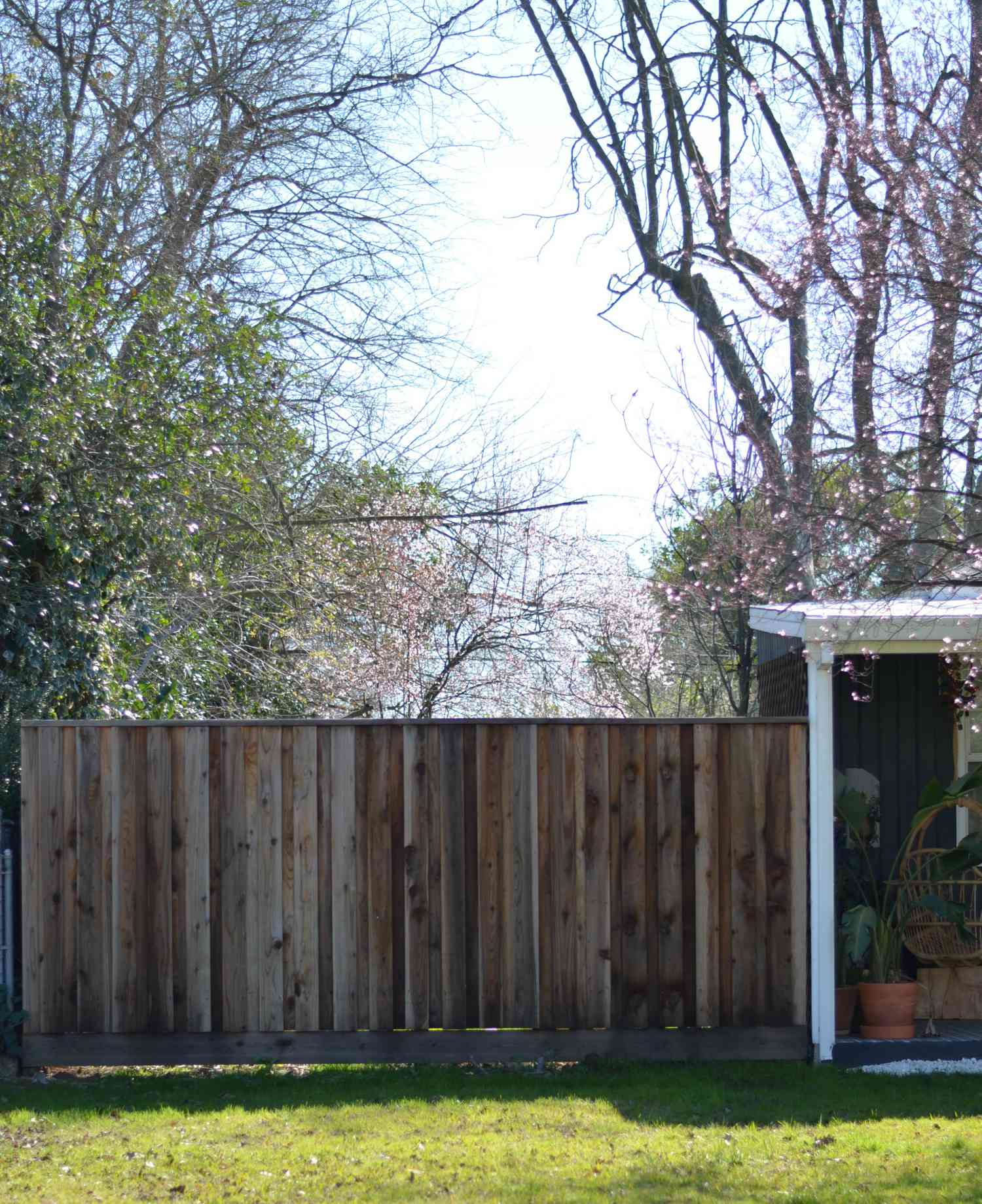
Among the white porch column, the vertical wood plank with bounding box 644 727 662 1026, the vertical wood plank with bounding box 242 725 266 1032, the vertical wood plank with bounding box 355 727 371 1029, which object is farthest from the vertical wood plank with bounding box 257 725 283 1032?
the white porch column

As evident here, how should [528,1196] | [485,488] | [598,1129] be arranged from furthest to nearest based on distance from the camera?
[485,488]
[598,1129]
[528,1196]

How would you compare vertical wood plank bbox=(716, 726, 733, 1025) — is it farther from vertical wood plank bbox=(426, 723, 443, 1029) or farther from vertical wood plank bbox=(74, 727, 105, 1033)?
vertical wood plank bbox=(74, 727, 105, 1033)

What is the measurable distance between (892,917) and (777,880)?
1060 mm

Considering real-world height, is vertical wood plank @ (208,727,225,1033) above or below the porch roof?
below

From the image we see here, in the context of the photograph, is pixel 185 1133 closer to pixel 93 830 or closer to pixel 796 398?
pixel 93 830

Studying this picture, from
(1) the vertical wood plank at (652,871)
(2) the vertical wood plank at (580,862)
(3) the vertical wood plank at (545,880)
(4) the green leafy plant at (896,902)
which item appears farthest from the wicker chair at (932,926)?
(3) the vertical wood plank at (545,880)

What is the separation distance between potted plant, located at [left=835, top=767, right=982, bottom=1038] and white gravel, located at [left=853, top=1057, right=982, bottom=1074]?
0.22 meters

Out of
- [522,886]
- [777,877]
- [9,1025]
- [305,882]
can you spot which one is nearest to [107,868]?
[9,1025]

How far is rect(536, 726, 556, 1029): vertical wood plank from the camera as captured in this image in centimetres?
661

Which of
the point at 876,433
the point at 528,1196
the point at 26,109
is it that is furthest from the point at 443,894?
the point at 26,109

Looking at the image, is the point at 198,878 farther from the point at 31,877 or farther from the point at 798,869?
the point at 798,869

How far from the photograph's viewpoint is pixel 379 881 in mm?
6676

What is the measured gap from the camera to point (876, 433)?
775 cm

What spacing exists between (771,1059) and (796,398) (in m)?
6.15
